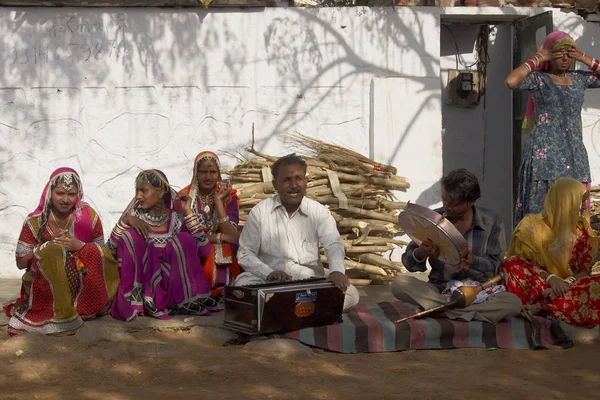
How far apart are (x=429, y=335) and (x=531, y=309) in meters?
0.82

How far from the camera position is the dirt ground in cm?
466

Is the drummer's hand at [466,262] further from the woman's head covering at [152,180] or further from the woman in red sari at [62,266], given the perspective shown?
the woman in red sari at [62,266]

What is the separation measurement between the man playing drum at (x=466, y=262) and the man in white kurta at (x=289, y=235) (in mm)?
489

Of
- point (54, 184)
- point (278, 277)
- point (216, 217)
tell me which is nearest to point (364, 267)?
point (216, 217)

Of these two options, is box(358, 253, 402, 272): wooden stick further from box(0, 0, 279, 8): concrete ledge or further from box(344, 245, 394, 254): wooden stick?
box(0, 0, 279, 8): concrete ledge

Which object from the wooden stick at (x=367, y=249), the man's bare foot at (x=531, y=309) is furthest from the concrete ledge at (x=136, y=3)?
the man's bare foot at (x=531, y=309)

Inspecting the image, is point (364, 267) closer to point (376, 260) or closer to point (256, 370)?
point (376, 260)

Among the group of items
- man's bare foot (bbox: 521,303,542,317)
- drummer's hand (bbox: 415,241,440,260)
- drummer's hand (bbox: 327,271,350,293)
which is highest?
drummer's hand (bbox: 415,241,440,260)

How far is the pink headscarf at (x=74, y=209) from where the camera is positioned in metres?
6.05

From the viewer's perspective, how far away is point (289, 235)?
244 inches

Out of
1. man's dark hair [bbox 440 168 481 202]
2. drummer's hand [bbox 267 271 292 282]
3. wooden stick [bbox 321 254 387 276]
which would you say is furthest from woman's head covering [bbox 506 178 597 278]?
wooden stick [bbox 321 254 387 276]

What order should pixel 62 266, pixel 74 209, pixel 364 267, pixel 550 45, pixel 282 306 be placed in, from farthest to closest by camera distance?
pixel 364 267 → pixel 550 45 → pixel 74 209 → pixel 62 266 → pixel 282 306

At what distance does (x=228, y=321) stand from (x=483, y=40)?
607 cm

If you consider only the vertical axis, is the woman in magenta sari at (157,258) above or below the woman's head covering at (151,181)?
below
